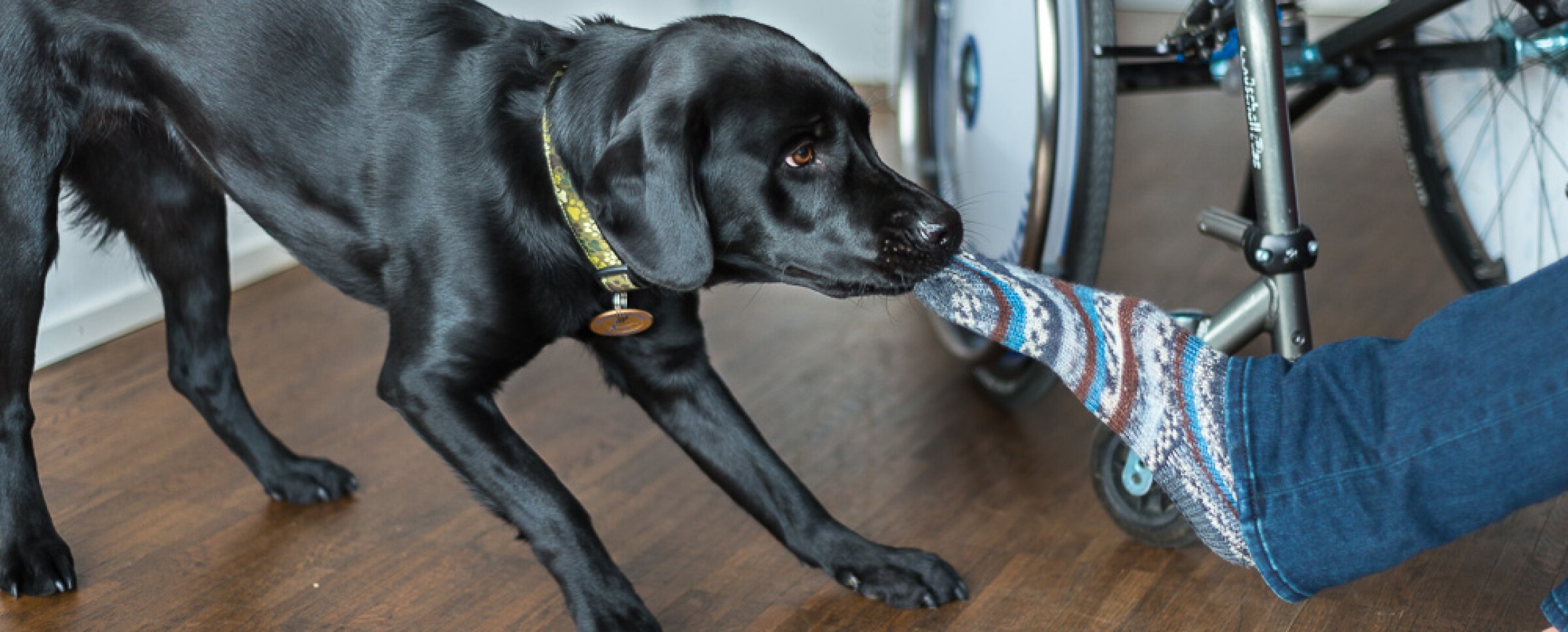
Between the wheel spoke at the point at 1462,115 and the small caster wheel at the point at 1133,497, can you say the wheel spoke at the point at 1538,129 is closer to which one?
the wheel spoke at the point at 1462,115

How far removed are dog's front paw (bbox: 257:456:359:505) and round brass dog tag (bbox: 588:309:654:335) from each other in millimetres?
553

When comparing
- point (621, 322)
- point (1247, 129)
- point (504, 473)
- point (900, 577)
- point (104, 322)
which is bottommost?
point (104, 322)

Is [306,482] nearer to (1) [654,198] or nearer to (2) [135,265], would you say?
(2) [135,265]

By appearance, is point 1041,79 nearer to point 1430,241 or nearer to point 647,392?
point 647,392

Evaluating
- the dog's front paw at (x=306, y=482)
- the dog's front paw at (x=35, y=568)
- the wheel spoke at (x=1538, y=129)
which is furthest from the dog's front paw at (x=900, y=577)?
the wheel spoke at (x=1538, y=129)

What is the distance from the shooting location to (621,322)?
1459mm

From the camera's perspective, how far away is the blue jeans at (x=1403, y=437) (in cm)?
109

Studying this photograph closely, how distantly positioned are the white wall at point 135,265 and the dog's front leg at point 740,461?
1.34ft

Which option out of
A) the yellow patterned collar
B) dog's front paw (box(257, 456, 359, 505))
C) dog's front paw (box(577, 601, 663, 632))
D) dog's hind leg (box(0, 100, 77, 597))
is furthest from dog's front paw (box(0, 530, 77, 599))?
the yellow patterned collar

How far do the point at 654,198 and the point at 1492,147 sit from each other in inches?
54.8

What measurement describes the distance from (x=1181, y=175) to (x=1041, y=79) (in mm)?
1620

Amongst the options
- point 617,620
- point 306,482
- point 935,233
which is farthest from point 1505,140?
point 306,482

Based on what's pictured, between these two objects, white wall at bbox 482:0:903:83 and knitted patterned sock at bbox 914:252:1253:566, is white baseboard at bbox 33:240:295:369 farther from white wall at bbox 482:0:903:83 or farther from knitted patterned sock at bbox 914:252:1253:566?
white wall at bbox 482:0:903:83

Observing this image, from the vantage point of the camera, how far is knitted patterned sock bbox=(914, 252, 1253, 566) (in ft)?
4.29
